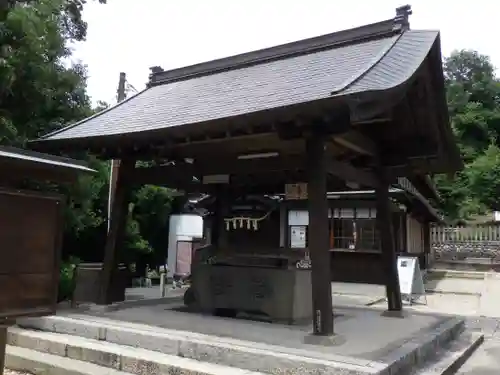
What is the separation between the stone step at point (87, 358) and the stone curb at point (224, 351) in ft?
0.28

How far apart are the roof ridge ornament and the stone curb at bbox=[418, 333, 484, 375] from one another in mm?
5089

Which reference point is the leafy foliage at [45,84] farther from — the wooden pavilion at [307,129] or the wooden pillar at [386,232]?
the wooden pillar at [386,232]

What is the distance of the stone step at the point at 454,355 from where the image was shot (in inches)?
215

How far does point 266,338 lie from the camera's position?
552 cm

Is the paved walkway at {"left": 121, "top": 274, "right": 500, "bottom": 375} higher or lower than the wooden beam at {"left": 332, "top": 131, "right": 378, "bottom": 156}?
lower

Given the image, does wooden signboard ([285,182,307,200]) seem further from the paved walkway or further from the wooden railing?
the wooden railing

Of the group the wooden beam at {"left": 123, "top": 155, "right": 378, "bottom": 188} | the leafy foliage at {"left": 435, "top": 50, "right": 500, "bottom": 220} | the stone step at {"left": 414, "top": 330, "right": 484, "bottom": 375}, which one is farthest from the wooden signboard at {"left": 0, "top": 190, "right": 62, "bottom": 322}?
the leafy foliage at {"left": 435, "top": 50, "right": 500, "bottom": 220}

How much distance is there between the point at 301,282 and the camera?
6875 mm

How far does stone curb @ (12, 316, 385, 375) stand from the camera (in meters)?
4.37

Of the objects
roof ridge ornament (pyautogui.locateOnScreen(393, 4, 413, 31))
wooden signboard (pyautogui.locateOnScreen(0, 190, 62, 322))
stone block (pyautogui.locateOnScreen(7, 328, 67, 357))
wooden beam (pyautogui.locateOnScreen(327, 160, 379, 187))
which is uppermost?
roof ridge ornament (pyautogui.locateOnScreen(393, 4, 413, 31))

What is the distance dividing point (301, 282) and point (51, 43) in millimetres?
6470

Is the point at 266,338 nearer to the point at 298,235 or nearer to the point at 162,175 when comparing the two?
the point at 162,175

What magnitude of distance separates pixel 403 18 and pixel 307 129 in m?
3.57

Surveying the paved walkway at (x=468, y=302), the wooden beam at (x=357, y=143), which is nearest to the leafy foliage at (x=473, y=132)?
the paved walkway at (x=468, y=302)
